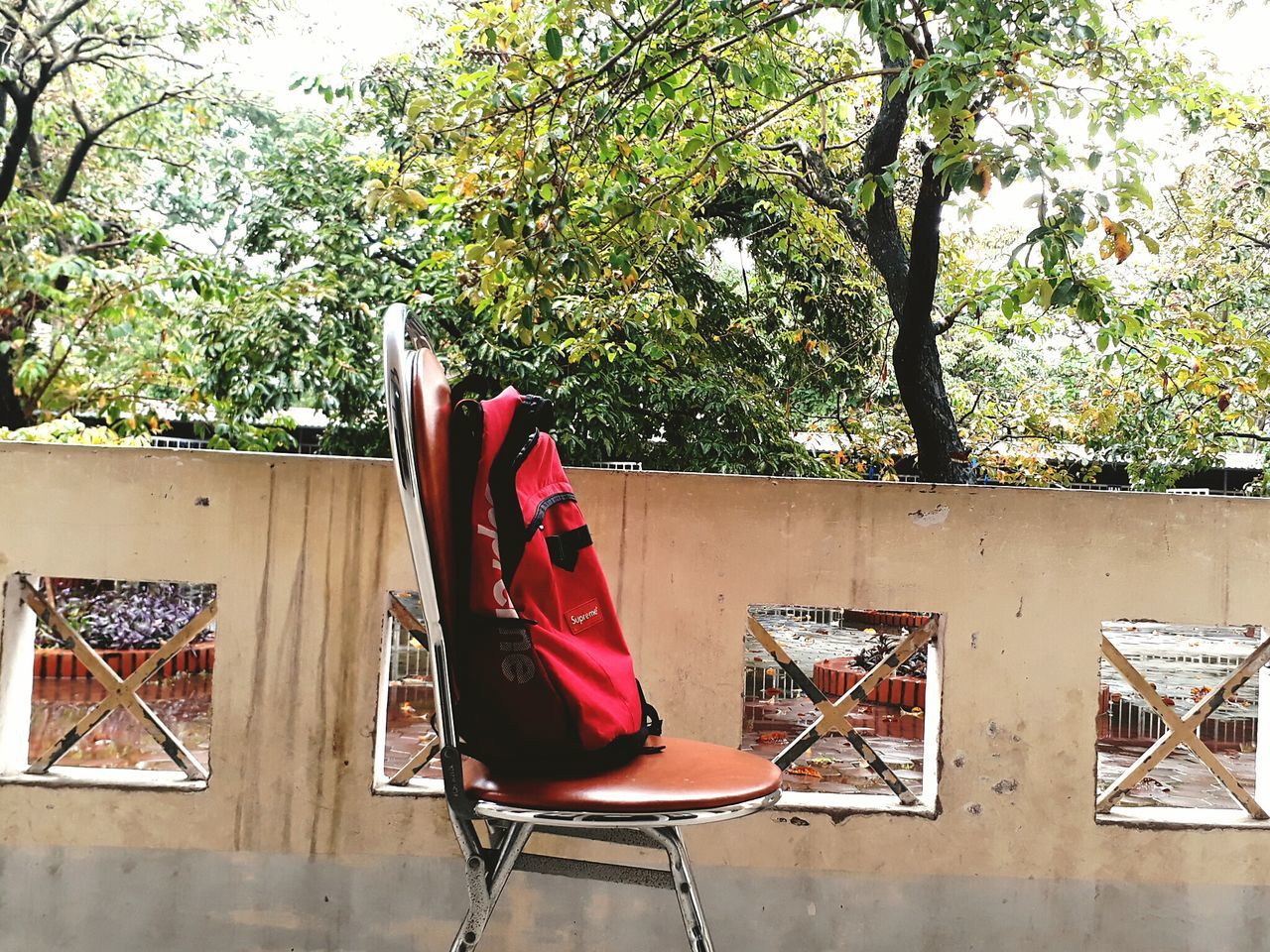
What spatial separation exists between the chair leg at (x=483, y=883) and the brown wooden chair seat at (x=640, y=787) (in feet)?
0.22

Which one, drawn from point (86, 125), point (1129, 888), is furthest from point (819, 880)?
point (86, 125)

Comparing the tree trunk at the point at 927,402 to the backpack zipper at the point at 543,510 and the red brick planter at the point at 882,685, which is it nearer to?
the backpack zipper at the point at 543,510

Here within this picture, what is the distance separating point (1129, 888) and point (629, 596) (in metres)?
1.28

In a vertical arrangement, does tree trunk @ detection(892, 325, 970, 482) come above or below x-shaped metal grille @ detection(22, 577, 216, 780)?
above

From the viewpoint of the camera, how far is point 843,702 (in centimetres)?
221

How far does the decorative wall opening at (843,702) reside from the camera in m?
2.24

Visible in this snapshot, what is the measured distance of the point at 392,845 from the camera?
220cm

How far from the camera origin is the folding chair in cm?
123

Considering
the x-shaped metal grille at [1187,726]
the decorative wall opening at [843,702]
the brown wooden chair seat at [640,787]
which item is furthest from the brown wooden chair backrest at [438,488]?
the x-shaped metal grille at [1187,726]

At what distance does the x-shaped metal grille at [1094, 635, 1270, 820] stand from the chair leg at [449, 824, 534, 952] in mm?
1504

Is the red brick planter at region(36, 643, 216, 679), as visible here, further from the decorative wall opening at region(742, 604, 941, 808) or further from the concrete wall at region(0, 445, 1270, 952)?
the concrete wall at region(0, 445, 1270, 952)

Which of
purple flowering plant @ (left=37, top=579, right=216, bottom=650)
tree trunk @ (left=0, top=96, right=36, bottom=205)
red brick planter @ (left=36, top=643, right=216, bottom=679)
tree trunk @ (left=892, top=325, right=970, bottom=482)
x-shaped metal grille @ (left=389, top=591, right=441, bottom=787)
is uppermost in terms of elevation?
tree trunk @ (left=0, top=96, right=36, bottom=205)

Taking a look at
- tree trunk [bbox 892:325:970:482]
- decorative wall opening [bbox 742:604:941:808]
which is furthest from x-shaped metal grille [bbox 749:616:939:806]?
tree trunk [bbox 892:325:970:482]

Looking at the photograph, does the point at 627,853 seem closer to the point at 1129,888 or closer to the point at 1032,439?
the point at 1129,888
